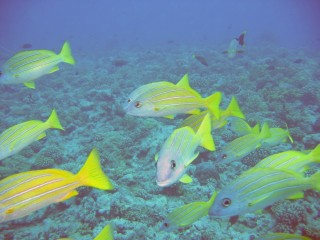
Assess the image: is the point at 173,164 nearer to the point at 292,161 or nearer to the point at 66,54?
the point at 292,161

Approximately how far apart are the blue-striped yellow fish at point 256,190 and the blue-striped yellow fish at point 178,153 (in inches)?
19.0

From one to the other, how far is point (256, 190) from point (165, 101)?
163 centimetres

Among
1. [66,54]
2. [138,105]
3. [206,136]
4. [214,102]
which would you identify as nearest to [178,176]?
[206,136]

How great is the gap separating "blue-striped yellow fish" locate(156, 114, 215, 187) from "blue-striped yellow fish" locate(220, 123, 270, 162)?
152 centimetres

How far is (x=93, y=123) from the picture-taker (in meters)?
10.8

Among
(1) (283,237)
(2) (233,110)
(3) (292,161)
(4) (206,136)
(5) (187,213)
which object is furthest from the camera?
(2) (233,110)

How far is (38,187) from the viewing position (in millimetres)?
2441

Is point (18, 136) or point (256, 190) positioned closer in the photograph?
point (256, 190)

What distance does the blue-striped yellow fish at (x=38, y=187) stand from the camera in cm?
233

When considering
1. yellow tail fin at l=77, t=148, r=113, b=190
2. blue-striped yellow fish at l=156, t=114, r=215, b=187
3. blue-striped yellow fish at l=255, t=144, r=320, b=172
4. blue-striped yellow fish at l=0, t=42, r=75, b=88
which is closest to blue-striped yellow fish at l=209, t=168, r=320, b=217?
blue-striped yellow fish at l=156, t=114, r=215, b=187

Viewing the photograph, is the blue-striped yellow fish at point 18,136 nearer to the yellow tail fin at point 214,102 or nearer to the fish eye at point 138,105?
the fish eye at point 138,105

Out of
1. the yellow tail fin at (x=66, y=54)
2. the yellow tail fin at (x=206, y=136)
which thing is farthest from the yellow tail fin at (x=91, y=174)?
the yellow tail fin at (x=66, y=54)

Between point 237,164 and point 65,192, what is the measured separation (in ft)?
18.9

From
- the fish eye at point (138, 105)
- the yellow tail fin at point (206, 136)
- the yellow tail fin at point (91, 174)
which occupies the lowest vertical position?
the yellow tail fin at point (91, 174)
